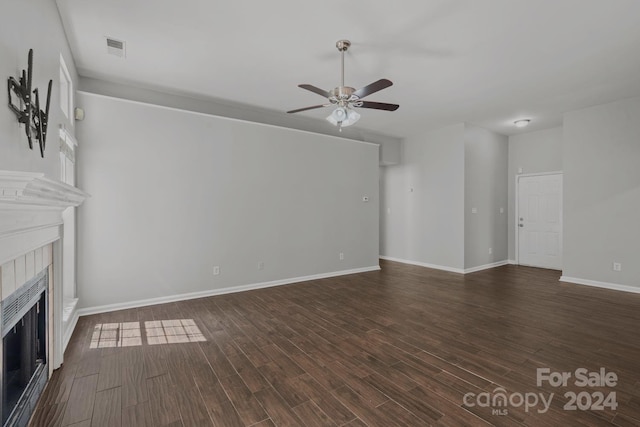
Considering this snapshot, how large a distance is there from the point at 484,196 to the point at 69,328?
723cm

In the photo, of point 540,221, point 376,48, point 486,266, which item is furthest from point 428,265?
point 376,48

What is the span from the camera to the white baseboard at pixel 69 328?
286cm

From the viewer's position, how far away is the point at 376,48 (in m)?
3.22

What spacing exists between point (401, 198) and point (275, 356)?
5.54 meters

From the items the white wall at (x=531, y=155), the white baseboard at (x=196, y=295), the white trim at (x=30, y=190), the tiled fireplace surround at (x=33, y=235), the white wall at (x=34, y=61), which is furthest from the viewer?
the white wall at (x=531, y=155)

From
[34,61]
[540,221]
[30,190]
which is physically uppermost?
[34,61]

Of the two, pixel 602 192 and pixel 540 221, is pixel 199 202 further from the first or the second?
pixel 540 221

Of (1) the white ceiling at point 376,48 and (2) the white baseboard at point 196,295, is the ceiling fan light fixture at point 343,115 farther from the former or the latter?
(2) the white baseboard at point 196,295

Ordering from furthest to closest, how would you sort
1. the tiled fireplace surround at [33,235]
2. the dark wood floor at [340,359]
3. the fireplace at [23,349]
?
the dark wood floor at [340,359] → the fireplace at [23,349] → the tiled fireplace surround at [33,235]

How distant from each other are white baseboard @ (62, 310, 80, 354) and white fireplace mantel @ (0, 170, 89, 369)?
38 centimetres

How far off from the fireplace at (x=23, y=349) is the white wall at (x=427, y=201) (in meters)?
6.25

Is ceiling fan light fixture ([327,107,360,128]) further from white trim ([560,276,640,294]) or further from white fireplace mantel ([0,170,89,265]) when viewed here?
white trim ([560,276,640,294])

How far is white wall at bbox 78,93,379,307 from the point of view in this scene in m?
3.84

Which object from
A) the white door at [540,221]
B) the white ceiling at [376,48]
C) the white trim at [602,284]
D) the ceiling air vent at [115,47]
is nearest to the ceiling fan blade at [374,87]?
the white ceiling at [376,48]
